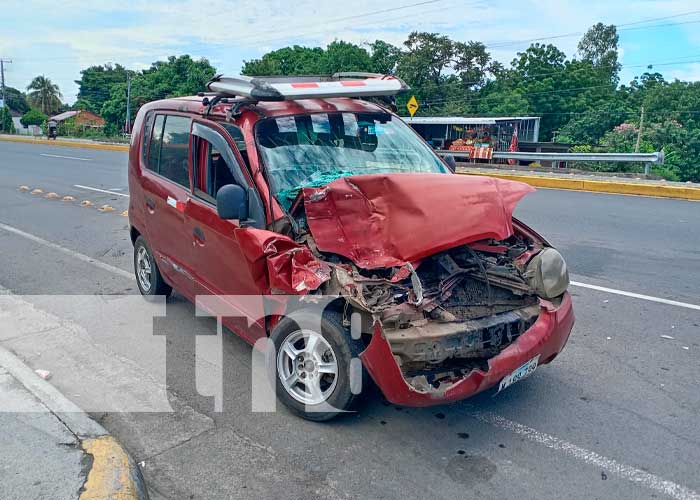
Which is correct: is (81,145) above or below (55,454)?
above

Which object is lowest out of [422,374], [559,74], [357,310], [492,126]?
[422,374]

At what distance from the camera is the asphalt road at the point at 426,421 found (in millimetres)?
3264

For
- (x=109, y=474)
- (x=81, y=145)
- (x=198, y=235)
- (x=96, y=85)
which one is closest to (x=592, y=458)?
(x=109, y=474)

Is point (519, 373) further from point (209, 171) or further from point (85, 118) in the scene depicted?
point (85, 118)

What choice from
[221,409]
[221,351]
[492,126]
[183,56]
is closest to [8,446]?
[221,409]

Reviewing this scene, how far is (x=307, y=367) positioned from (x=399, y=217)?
3.52ft

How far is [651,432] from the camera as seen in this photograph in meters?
3.76

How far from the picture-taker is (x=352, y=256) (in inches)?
Result: 147

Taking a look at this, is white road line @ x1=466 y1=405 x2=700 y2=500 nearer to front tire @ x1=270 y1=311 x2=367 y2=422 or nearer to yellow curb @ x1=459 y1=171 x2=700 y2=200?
front tire @ x1=270 y1=311 x2=367 y2=422

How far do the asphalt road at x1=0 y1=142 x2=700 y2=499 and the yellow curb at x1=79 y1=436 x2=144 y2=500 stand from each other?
16 cm

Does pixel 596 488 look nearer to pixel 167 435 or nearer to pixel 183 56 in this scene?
pixel 167 435

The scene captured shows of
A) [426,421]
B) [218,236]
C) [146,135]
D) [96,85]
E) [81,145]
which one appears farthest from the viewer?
[96,85]

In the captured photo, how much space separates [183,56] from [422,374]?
46.8m

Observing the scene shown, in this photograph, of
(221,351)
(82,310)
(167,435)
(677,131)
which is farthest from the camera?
(677,131)
